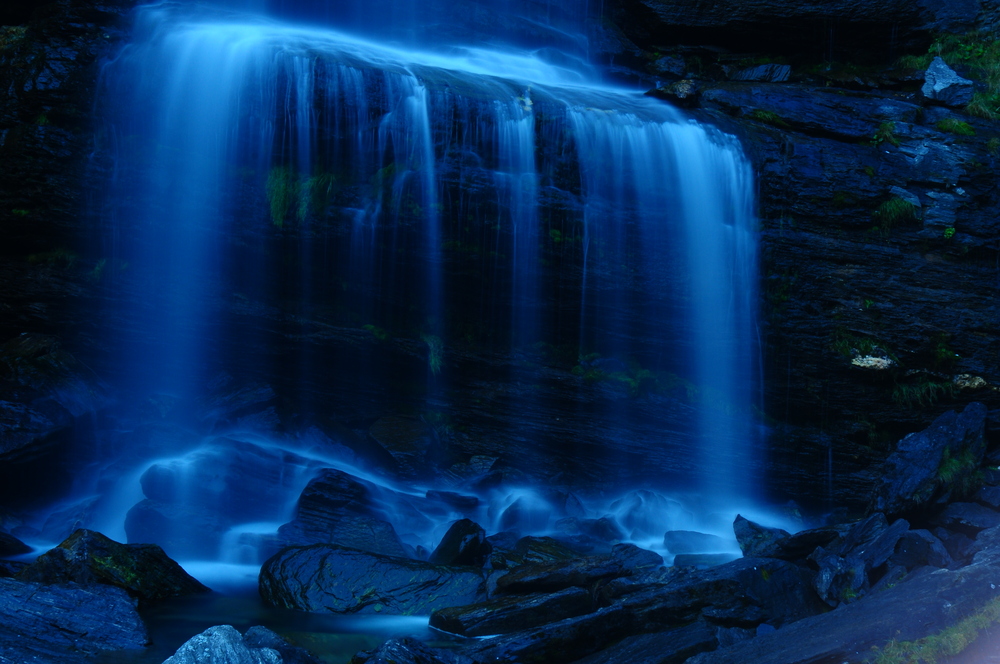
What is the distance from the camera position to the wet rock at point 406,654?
557 cm

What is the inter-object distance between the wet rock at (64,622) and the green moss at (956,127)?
13508mm

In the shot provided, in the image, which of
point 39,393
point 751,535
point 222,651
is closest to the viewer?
point 222,651

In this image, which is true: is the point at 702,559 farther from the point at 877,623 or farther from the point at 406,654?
the point at 406,654

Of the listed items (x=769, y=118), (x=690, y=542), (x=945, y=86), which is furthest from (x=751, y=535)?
(x=945, y=86)

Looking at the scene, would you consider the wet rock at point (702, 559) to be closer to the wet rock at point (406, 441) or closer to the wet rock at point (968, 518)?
the wet rock at point (968, 518)

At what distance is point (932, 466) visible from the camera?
9.12 metres

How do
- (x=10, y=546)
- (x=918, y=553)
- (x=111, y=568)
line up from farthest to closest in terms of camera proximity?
(x=10, y=546) → (x=111, y=568) → (x=918, y=553)

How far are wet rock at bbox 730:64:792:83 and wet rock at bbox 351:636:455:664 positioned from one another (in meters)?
12.8

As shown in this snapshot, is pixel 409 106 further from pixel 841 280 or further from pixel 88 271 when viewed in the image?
pixel 841 280

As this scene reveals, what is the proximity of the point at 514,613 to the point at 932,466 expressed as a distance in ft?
18.1

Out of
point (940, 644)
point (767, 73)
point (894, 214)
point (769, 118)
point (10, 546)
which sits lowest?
point (10, 546)

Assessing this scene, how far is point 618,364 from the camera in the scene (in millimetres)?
12336

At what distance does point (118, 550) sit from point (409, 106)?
7.27 meters

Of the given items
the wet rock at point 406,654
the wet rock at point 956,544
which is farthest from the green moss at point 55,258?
the wet rock at point 956,544
